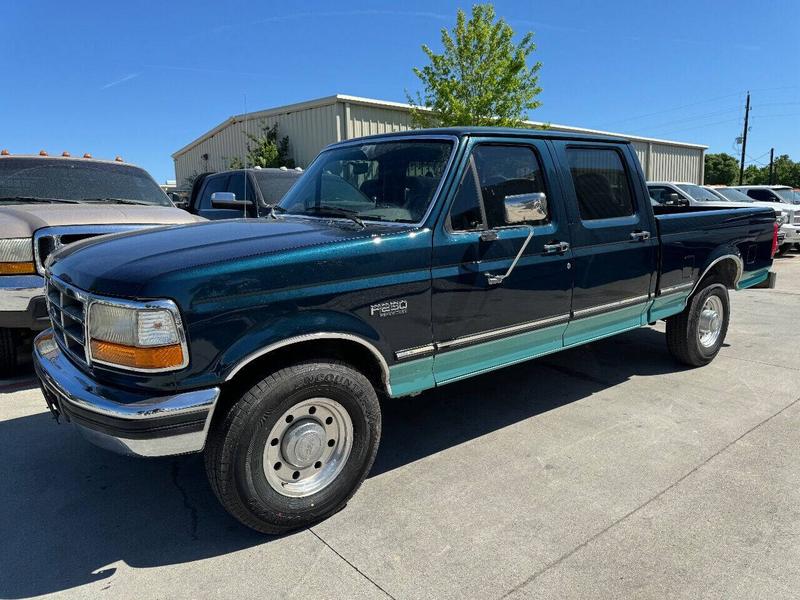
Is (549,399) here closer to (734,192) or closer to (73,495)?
(73,495)

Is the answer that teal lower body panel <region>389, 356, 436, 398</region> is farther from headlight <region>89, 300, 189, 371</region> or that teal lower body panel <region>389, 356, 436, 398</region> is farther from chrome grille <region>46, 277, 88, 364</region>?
chrome grille <region>46, 277, 88, 364</region>

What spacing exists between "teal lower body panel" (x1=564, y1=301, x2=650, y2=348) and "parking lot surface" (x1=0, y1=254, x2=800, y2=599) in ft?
1.99

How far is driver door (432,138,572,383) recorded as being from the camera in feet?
10.6

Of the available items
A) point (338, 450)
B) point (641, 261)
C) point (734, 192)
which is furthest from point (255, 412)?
point (734, 192)

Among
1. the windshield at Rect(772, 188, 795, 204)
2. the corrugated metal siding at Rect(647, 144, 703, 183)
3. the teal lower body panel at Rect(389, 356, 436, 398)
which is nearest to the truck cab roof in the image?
the teal lower body panel at Rect(389, 356, 436, 398)

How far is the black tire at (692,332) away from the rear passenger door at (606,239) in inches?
31.4

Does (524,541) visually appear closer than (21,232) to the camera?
Yes

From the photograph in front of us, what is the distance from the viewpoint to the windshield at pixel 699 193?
15.8 metres

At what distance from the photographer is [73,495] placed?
10.7 ft

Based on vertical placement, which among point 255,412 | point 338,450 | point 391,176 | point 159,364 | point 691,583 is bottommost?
point 691,583

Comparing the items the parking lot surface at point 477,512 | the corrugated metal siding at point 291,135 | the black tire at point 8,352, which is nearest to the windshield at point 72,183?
the black tire at point 8,352

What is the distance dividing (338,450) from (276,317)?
2.77 ft

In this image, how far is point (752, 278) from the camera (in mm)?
5723

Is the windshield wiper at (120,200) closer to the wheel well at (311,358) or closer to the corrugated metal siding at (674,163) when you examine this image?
the wheel well at (311,358)
